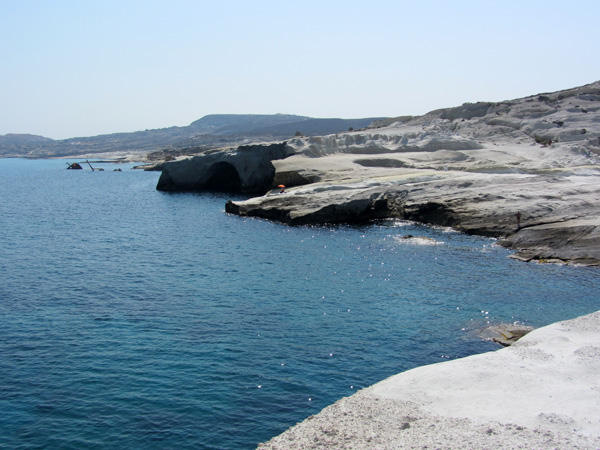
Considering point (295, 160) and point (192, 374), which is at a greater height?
point (295, 160)

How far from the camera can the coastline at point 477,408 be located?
1409 centimetres

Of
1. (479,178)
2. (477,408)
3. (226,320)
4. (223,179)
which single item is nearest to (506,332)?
(477,408)

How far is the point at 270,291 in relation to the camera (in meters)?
31.7

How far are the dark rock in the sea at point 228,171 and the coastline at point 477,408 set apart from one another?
63.4 meters

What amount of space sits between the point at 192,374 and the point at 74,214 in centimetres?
4830

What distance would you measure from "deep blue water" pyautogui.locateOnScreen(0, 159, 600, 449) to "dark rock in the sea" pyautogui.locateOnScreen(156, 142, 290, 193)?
31940 mm

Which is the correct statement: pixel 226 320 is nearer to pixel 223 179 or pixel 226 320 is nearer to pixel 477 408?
pixel 477 408

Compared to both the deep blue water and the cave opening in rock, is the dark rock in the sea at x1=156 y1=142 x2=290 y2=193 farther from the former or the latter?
the deep blue water

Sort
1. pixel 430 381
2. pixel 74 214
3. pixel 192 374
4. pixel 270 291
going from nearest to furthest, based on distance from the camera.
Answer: pixel 430 381 → pixel 192 374 → pixel 270 291 → pixel 74 214

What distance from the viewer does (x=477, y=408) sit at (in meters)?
15.7

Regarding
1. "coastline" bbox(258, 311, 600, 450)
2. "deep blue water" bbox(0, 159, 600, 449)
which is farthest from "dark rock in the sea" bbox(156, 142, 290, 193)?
"coastline" bbox(258, 311, 600, 450)

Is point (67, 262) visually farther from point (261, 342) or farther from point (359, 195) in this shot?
point (359, 195)

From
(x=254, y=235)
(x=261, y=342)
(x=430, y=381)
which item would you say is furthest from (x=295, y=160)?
(x=430, y=381)

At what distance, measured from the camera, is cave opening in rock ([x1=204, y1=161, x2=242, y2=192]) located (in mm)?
89675
